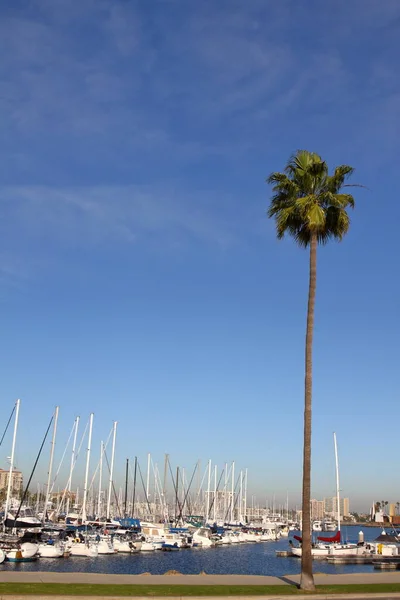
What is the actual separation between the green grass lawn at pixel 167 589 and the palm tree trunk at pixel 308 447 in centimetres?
80

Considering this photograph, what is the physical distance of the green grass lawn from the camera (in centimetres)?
2340

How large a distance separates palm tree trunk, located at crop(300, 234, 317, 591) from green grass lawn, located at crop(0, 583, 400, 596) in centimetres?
80

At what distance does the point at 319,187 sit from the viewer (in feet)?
101

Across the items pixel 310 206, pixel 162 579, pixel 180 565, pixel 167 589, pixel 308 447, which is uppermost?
pixel 310 206

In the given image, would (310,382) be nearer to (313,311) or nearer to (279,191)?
(313,311)

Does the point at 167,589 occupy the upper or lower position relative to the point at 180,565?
upper

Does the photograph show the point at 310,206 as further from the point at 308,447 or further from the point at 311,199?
the point at 308,447

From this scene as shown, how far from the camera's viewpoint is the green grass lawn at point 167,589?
76.8 ft

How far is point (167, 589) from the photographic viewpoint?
25.1 metres

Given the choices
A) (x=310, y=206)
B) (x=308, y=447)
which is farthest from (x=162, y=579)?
A: (x=310, y=206)

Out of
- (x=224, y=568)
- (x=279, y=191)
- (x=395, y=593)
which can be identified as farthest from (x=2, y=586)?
(x=224, y=568)

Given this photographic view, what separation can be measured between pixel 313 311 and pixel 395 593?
12633mm

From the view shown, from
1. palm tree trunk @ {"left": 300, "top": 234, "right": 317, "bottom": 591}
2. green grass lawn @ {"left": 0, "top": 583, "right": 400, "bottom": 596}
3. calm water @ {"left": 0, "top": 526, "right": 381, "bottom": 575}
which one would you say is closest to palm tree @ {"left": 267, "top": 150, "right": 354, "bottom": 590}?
palm tree trunk @ {"left": 300, "top": 234, "right": 317, "bottom": 591}

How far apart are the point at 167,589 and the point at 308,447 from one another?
8.37 metres
